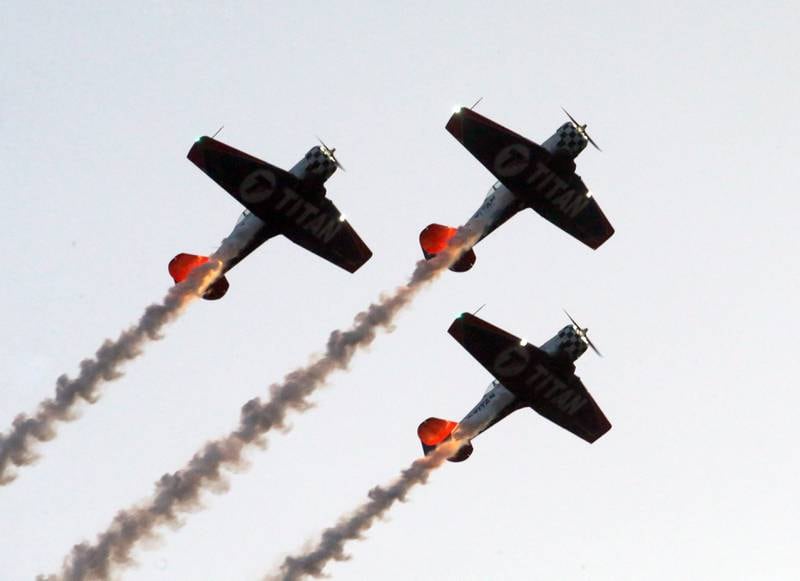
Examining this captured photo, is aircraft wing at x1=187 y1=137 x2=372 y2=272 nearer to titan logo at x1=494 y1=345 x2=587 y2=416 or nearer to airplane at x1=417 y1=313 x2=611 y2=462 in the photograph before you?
airplane at x1=417 y1=313 x2=611 y2=462

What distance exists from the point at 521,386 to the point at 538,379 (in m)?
0.81

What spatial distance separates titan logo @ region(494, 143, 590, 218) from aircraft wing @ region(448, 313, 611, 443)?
6.71 meters

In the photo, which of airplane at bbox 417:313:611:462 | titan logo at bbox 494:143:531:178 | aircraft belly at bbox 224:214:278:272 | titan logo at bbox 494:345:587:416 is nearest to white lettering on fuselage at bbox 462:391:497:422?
airplane at bbox 417:313:611:462

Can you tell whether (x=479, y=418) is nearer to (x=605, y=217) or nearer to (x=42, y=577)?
(x=605, y=217)

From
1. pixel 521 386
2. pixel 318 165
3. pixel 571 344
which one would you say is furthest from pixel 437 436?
pixel 318 165

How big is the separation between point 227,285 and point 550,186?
14.9 m

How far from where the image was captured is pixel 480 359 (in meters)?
85.4

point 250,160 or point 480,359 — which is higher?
point 250,160

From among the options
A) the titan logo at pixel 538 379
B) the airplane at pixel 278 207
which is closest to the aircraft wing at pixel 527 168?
the airplane at pixel 278 207

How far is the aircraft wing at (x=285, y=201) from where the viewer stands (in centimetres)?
8519

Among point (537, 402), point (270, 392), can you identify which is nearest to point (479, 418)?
point (537, 402)

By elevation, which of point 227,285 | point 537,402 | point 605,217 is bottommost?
point 537,402

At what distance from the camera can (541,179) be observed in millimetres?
87312

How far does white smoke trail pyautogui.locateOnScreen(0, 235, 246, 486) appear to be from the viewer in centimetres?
8769
